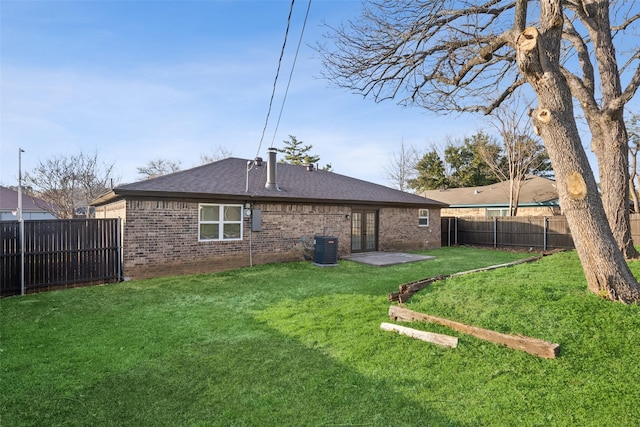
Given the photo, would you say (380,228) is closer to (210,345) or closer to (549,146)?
(549,146)

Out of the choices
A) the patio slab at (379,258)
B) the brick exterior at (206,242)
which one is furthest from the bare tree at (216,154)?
the patio slab at (379,258)

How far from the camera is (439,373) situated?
3.43 metres

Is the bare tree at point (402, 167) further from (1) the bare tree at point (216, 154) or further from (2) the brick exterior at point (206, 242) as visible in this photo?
(2) the brick exterior at point (206, 242)

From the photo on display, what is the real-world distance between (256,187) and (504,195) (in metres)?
19.9

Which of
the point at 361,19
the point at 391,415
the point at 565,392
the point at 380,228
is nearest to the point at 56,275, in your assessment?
the point at 391,415

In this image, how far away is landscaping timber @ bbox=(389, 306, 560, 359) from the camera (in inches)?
140

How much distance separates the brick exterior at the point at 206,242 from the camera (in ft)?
29.7

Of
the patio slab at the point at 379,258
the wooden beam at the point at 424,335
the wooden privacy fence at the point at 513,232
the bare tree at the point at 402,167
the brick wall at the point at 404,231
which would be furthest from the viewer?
the bare tree at the point at 402,167

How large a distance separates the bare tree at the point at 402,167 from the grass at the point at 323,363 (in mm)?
31142

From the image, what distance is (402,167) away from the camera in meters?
37.1

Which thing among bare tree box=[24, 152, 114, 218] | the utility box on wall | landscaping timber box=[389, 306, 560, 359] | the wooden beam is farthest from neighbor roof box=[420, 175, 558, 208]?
bare tree box=[24, 152, 114, 218]

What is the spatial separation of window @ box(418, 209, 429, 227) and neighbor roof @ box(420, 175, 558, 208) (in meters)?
4.28

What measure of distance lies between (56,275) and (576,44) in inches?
541

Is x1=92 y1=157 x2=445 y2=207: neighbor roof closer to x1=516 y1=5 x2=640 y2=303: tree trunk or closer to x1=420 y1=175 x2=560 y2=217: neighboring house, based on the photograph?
x1=420 y1=175 x2=560 y2=217: neighboring house
